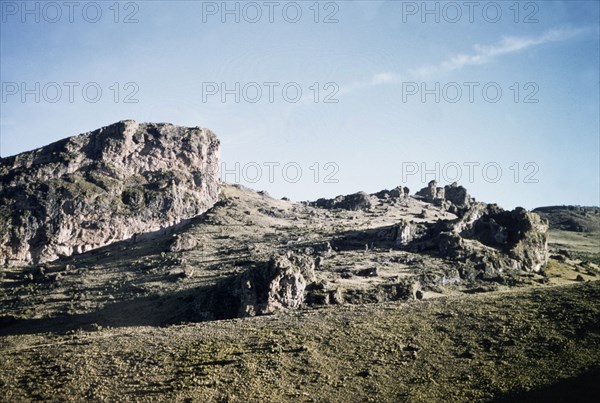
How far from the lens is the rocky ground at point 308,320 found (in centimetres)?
3030

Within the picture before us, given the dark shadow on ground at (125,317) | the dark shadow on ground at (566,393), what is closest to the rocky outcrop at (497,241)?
the dark shadow on ground at (566,393)

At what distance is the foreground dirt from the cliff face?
7003cm

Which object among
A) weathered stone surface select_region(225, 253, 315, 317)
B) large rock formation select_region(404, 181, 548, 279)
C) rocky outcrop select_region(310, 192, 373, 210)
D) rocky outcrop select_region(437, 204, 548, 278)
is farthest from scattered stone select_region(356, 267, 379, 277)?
rocky outcrop select_region(310, 192, 373, 210)

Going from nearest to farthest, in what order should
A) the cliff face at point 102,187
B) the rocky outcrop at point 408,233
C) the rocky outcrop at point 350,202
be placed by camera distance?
the rocky outcrop at point 408,233
the cliff face at point 102,187
the rocky outcrop at point 350,202

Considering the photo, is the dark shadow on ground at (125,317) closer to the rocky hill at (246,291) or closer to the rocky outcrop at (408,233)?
the rocky hill at (246,291)

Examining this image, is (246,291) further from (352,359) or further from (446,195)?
(446,195)

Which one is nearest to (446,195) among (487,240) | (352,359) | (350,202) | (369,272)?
(350,202)

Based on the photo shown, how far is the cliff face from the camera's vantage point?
327 ft

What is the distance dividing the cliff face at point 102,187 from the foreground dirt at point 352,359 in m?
70.0

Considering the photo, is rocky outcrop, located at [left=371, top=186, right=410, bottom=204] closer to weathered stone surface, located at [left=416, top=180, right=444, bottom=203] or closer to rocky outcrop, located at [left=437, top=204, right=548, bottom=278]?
weathered stone surface, located at [left=416, top=180, right=444, bottom=203]

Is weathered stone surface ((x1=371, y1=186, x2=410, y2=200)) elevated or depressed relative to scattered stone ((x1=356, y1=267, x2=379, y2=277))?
elevated

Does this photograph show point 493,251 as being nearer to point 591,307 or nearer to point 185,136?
point 591,307

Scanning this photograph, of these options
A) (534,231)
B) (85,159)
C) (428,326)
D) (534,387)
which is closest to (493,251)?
(534,231)

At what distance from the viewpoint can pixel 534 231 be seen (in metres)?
86.1
